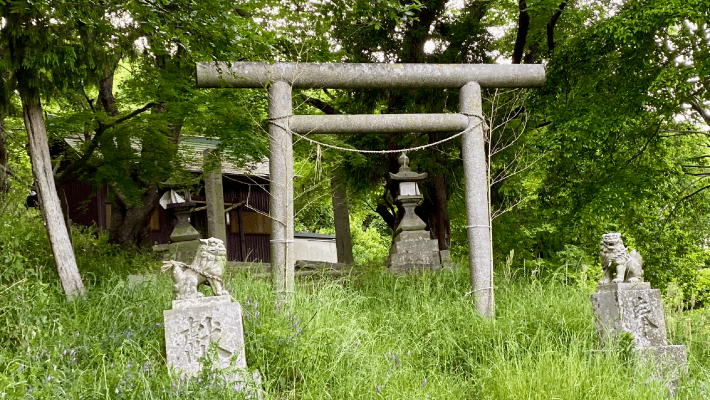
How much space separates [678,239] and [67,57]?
14239 millimetres

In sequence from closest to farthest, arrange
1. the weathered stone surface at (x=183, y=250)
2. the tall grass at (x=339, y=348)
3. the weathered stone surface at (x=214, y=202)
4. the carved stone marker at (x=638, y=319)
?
the tall grass at (x=339, y=348)
the carved stone marker at (x=638, y=319)
the weathered stone surface at (x=183, y=250)
the weathered stone surface at (x=214, y=202)

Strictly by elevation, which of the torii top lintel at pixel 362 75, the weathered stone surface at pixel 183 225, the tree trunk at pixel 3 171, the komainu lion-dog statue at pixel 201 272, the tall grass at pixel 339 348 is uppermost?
the torii top lintel at pixel 362 75

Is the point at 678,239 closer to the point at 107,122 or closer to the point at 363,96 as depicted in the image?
the point at 363,96

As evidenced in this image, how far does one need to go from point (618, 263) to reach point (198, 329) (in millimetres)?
3565

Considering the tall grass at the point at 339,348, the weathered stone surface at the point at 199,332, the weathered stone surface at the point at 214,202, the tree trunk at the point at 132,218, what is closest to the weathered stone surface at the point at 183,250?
the weathered stone surface at the point at 214,202

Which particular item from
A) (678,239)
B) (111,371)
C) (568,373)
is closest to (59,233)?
(111,371)

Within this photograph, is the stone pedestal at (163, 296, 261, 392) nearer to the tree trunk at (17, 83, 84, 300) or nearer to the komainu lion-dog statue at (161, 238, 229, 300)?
the komainu lion-dog statue at (161, 238, 229, 300)

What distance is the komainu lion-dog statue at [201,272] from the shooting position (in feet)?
14.0

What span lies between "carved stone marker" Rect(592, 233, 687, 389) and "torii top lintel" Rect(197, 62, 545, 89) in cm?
243

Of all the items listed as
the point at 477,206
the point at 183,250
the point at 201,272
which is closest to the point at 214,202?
the point at 183,250

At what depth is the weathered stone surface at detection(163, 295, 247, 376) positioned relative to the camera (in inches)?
161

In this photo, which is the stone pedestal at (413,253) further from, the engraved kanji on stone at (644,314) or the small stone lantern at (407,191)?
the engraved kanji on stone at (644,314)

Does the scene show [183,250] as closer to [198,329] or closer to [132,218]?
[132,218]

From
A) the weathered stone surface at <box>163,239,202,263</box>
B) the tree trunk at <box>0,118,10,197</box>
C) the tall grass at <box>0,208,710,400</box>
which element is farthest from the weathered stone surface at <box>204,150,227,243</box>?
the tall grass at <box>0,208,710,400</box>
